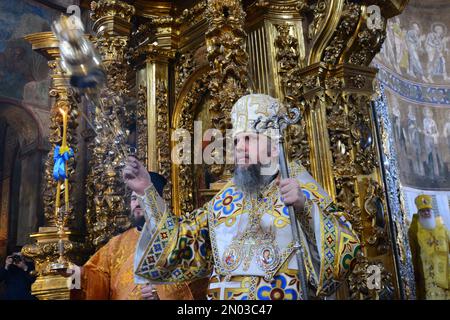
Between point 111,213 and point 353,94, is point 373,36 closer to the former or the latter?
point 353,94

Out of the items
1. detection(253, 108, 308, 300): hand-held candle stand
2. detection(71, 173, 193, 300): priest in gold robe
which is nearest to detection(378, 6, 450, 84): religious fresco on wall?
detection(71, 173, 193, 300): priest in gold robe

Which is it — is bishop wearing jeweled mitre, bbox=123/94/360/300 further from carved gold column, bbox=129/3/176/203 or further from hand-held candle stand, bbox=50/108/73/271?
carved gold column, bbox=129/3/176/203

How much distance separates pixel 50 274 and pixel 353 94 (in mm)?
3248

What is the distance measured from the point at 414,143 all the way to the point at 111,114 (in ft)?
27.7

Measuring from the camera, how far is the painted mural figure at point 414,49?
11.4 m

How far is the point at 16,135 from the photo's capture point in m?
7.86

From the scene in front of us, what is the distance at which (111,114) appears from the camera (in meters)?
4.57

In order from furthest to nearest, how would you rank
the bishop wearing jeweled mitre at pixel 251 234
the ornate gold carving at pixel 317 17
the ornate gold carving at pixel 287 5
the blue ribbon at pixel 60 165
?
the ornate gold carving at pixel 287 5, the ornate gold carving at pixel 317 17, the blue ribbon at pixel 60 165, the bishop wearing jeweled mitre at pixel 251 234

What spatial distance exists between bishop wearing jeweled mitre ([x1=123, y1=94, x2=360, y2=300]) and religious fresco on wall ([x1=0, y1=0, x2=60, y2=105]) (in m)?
5.21

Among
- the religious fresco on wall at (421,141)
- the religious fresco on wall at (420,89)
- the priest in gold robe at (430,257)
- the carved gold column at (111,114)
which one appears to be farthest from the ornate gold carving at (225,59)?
the religious fresco on wall at (421,141)

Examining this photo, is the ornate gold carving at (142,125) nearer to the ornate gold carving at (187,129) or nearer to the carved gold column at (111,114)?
the ornate gold carving at (187,129)

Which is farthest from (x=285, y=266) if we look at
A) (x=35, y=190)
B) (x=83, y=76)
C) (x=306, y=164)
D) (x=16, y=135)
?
(x=16, y=135)

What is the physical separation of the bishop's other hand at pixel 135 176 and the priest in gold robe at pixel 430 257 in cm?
504

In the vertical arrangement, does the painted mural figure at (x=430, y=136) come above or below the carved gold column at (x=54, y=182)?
above
